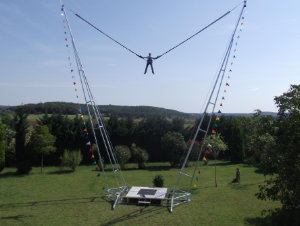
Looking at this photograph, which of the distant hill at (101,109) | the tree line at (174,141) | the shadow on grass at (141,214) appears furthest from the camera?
the distant hill at (101,109)

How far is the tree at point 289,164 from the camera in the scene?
6.42 m

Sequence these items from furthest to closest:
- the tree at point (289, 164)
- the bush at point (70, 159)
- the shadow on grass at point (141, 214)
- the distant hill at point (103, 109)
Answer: the distant hill at point (103, 109) → the bush at point (70, 159) → the shadow on grass at point (141, 214) → the tree at point (289, 164)

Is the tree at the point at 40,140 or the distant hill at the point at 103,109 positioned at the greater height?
the distant hill at the point at 103,109

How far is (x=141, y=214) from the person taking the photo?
9.02 m

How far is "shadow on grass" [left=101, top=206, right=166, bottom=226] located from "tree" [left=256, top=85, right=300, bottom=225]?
384cm

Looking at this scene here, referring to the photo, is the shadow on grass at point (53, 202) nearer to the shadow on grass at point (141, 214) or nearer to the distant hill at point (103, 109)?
the shadow on grass at point (141, 214)

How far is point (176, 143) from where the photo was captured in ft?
66.6

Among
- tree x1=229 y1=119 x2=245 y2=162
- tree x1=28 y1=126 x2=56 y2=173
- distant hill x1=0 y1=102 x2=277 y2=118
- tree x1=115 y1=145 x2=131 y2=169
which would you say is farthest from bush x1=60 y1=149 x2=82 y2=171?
tree x1=229 y1=119 x2=245 y2=162

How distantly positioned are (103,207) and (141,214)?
1.64 m

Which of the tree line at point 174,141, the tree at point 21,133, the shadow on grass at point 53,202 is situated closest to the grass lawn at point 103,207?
the shadow on grass at point 53,202

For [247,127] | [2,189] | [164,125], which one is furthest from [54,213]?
[247,127]

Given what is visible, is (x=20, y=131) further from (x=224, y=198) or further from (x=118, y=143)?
(x=224, y=198)

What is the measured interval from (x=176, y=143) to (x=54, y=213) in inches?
497

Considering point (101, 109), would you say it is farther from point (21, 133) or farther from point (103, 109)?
point (21, 133)
